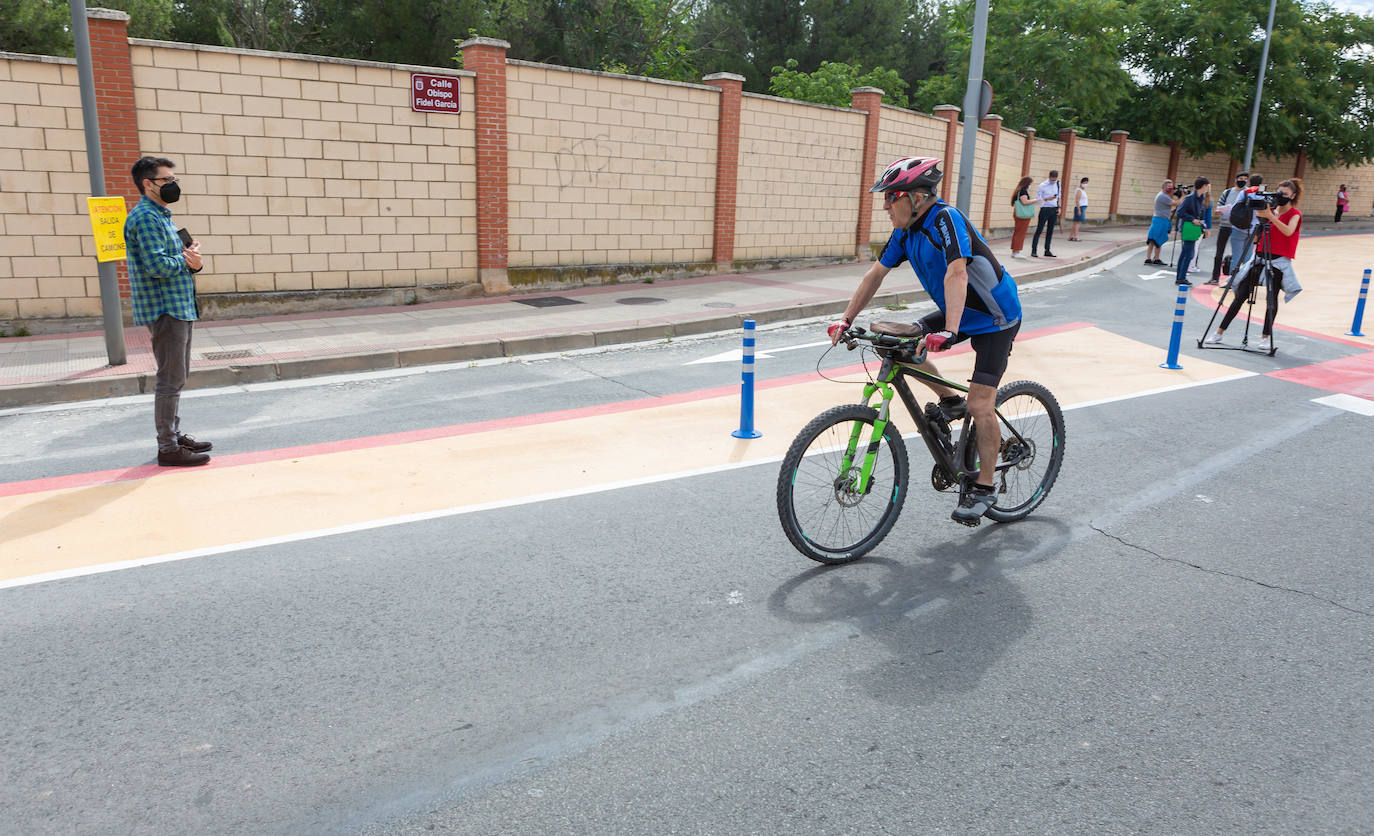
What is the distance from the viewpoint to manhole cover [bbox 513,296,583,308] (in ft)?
46.1

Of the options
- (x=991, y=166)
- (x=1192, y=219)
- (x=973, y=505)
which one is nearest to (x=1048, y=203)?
(x=1192, y=219)

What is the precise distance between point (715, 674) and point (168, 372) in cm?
488

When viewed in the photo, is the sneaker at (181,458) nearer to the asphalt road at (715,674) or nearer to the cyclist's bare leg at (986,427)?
the asphalt road at (715,674)

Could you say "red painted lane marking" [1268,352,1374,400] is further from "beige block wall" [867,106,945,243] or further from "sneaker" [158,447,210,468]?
"beige block wall" [867,106,945,243]

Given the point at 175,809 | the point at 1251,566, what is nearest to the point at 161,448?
the point at 175,809

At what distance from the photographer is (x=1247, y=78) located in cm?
3909

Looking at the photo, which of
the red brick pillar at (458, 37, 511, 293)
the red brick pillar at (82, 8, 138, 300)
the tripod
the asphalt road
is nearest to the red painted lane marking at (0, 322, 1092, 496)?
the asphalt road

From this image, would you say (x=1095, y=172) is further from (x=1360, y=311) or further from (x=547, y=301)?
(x=547, y=301)

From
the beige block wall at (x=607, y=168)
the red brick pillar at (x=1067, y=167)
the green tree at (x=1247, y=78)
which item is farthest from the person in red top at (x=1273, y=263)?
the green tree at (x=1247, y=78)

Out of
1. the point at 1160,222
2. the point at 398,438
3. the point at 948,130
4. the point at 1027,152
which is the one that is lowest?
the point at 398,438

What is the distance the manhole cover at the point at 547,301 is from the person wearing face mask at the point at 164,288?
288 inches

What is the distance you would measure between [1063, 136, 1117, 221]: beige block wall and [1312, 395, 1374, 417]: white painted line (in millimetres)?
25525

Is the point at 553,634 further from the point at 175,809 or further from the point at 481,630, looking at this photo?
the point at 175,809

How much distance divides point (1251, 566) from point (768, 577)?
8.69 feet
